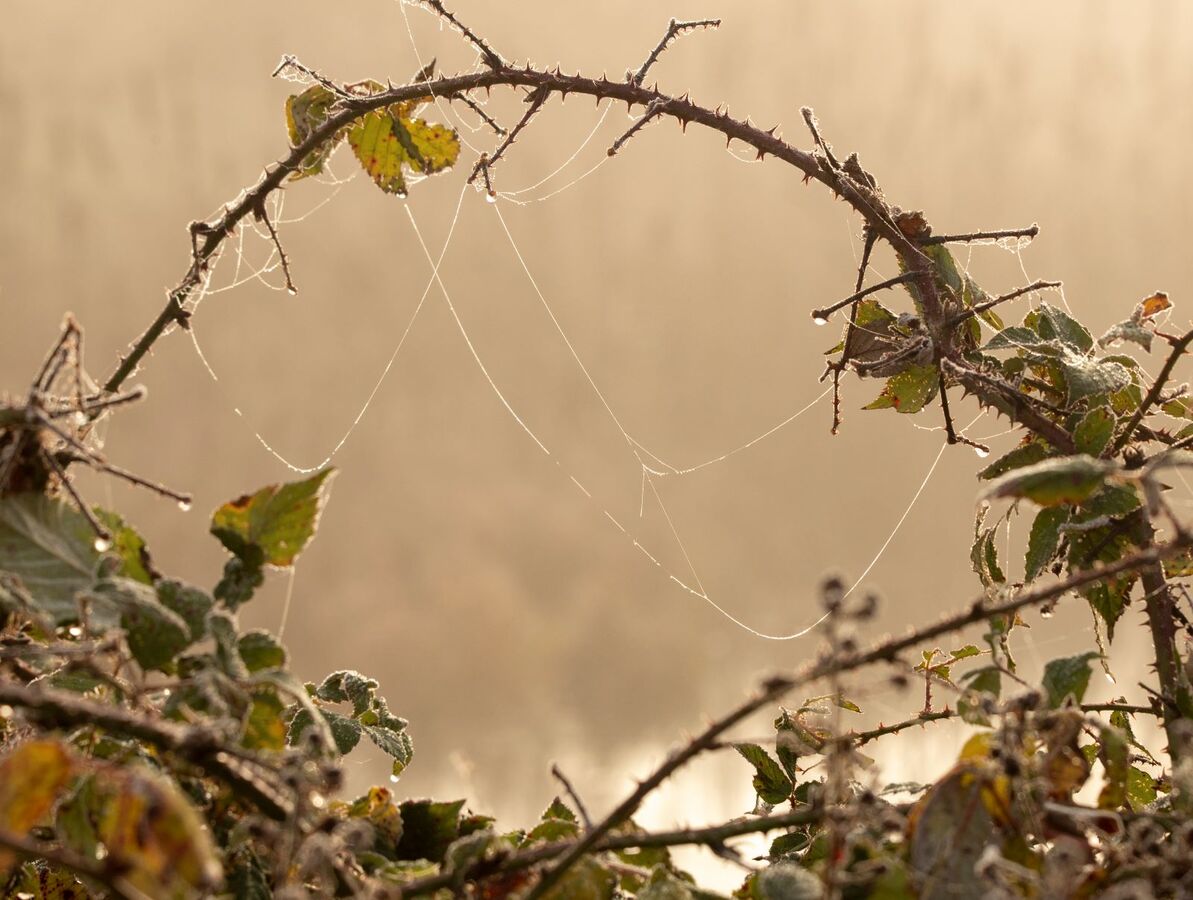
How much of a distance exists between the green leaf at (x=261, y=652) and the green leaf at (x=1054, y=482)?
56 cm

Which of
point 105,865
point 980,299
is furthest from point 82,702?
point 980,299

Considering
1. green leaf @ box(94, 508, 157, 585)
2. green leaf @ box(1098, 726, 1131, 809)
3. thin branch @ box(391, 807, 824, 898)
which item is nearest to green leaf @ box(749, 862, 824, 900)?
thin branch @ box(391, 807, 824, 898)

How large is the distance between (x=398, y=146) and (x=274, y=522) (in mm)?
1204

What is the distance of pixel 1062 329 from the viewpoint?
59.3 inches

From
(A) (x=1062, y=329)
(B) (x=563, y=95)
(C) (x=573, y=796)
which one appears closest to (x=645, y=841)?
(C) (x=573, y=796)

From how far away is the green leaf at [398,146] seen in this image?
6.24ft

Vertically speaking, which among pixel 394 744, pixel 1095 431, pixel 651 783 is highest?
pixel 1095 431

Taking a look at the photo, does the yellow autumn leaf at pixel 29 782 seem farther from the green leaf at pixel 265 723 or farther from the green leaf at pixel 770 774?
the green leaf at pixel 770 774

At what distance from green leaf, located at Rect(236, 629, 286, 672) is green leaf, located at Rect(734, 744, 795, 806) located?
101cm

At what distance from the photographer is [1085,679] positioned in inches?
36.5

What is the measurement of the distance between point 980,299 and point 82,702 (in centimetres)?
150

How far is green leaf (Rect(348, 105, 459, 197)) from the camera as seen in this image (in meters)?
1.90

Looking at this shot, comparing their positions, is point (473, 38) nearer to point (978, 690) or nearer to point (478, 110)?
point (478, 110)

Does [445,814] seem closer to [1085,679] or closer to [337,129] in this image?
[1085,679]
